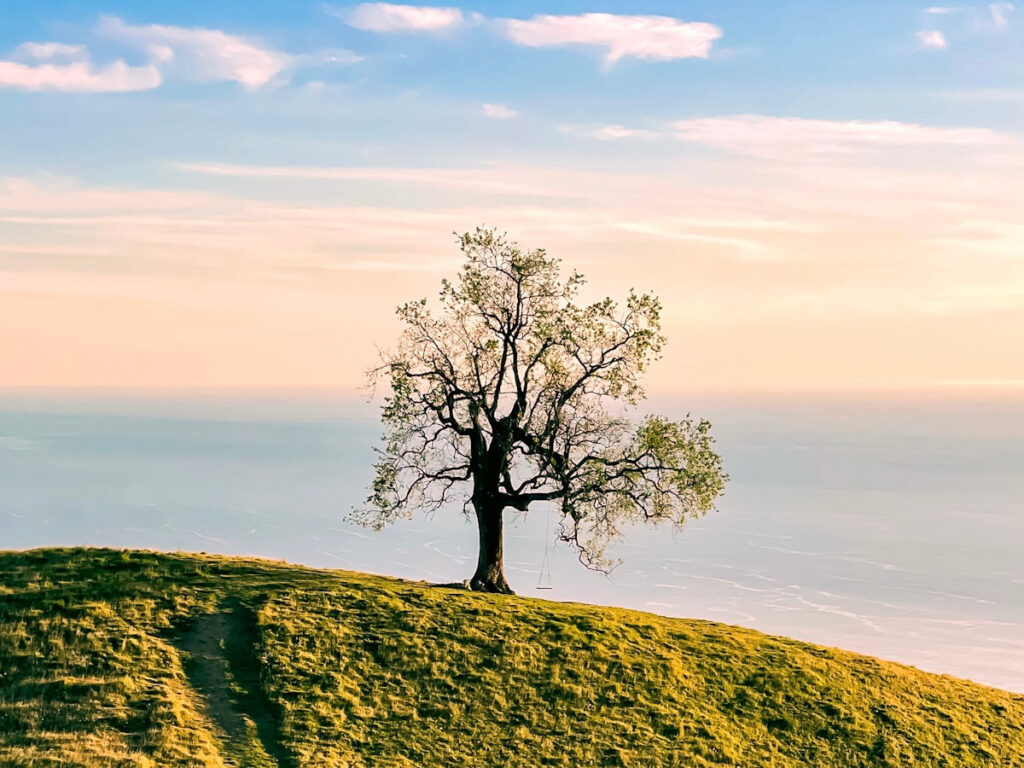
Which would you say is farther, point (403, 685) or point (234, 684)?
point (403, 685)

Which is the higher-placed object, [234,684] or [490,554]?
[490,554]

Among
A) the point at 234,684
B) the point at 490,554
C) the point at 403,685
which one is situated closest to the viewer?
the point at 234,684

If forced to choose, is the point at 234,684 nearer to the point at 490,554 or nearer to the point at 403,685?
the point at 403,685

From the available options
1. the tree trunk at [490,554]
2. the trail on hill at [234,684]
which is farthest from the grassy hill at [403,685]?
the tree trunk at [490,554]

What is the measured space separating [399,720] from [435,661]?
3.80m

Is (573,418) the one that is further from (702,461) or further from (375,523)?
(375,523)

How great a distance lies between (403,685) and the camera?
3753 centimetres

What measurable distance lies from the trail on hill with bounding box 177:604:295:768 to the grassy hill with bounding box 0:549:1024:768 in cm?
8

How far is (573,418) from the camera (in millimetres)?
49438

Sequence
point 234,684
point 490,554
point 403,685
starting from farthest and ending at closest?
point 490,554, point 403,685, point 234,684

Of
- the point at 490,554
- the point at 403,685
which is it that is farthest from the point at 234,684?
the point at 490,554

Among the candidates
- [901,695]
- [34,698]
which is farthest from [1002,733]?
[34,698]

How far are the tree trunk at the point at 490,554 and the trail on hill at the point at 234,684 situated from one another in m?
12.2

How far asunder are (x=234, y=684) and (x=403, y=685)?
6.02 metres
